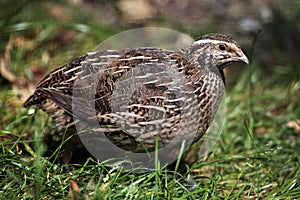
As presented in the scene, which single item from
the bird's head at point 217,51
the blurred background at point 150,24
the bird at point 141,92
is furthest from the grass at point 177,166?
the bird's head at point 217,51

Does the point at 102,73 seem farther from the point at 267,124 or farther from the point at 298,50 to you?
the point at 298,50

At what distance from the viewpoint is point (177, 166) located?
401cm

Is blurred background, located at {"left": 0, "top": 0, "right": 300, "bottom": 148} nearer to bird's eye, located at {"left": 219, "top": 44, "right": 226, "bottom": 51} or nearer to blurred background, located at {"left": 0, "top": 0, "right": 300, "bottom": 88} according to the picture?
blurred background, located at {"left": 0, "top": 0, "right": 300, "bottom": 88}

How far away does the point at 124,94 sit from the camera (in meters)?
4.06

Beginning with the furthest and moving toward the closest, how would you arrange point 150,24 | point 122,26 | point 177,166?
point 150,24, point 122,26, point 177,166

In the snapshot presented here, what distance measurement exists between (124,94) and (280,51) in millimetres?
3143

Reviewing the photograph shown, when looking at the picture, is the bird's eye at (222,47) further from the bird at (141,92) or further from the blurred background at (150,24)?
the blurred background at (150,24)

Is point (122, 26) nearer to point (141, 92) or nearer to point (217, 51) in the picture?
point (217, 51)

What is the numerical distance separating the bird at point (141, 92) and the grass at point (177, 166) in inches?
9.8

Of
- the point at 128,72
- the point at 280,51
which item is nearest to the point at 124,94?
the point at 128,72

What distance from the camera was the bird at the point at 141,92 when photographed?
13.3 feet

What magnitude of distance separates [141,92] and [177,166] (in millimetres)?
594

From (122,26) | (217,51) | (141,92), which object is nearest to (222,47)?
(217,51)

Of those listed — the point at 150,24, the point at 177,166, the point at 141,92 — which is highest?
the point at 150,24
